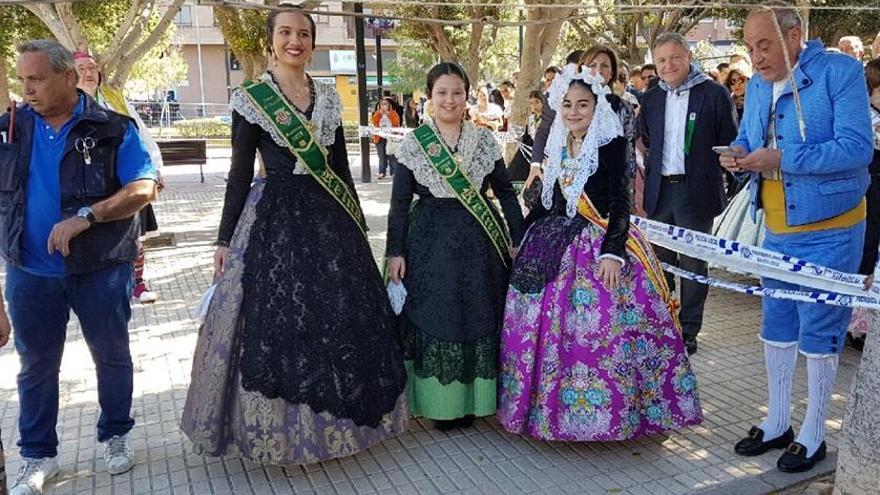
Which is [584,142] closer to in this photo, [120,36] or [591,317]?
[591,317]

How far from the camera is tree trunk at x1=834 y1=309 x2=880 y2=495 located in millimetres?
2762

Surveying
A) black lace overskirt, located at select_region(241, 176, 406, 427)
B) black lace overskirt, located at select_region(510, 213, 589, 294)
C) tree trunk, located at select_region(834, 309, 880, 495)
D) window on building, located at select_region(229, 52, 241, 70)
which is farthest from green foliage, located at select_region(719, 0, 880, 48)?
black lace overskirt, located at select_region(241, 176, 406, 427)

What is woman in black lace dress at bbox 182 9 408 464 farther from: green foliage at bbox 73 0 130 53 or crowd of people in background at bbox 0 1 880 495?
green foliage at bbox 73 0 130 53

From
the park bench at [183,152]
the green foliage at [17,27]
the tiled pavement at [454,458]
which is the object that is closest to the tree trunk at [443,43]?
the park bench at [183,152]

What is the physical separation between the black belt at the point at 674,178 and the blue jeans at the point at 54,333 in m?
3.21

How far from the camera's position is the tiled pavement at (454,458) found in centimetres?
340

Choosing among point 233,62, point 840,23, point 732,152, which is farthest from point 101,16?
point 233,62

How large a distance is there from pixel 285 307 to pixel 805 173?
2.30 metres

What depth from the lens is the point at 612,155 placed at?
3.60 metres

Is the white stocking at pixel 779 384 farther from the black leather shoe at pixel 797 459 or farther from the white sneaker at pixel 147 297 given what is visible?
the white sneaker at pixel 147 297

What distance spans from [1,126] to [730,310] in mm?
5267

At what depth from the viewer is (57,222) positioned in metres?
3.19

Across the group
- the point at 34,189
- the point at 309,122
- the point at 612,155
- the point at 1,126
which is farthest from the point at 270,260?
the point at 612,155

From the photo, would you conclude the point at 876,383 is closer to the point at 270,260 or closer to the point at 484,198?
the point at 484,198
